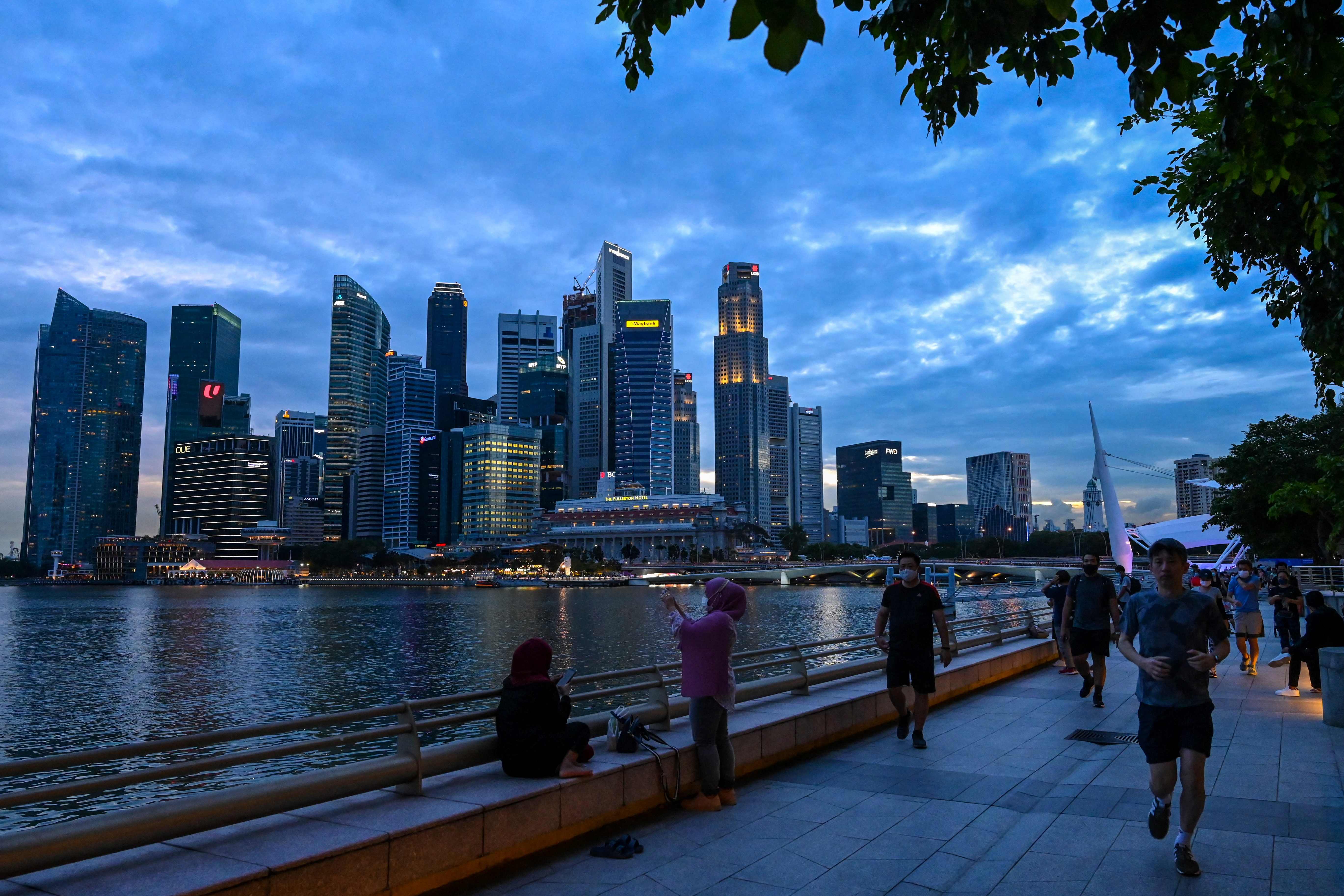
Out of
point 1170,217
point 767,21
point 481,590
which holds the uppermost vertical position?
point 1170,217

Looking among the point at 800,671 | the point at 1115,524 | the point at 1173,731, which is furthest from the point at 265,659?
the point at 1115,524

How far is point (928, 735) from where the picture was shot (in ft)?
32.6

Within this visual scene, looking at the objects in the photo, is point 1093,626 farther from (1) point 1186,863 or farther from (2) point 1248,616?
(1) point 1186,863

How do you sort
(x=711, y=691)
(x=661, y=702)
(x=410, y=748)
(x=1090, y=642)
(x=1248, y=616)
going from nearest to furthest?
(x=410, y=748) < (x=711, y=691) < (x=661, y=702) < (x=1090, y=642) < (x=1248, y=616)

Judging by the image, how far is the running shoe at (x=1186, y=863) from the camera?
520 cm

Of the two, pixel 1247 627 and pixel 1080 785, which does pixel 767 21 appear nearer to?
pixel 1080 785

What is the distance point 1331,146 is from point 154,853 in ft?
29.6

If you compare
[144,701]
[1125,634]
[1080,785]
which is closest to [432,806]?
[1125,634]

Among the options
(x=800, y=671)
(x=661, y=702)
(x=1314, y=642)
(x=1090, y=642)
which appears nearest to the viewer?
(x=661, y=702)

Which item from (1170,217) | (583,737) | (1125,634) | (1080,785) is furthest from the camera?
(1170,217)

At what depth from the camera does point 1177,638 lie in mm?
5566

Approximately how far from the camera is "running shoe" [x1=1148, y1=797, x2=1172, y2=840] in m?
5.64

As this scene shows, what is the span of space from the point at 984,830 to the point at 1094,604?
23.0ft

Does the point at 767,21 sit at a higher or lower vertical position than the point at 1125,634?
higher
